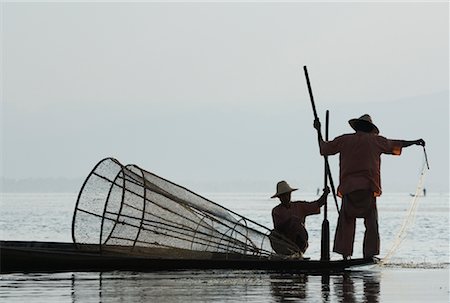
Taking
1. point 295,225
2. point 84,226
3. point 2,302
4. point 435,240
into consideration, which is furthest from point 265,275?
point 435,240

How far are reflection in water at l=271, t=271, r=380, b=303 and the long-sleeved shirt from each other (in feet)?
3.15

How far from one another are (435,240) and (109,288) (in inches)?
819

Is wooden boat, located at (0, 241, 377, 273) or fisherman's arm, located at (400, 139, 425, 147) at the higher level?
fisherman's arm, located at (400, 139, 425, 147)

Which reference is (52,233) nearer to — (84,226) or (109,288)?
(84,226)

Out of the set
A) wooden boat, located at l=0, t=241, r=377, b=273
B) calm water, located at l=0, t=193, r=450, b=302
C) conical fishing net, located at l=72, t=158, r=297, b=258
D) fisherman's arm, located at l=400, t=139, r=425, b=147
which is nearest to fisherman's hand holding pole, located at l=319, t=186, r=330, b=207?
conical fishing net, located at l=72, t=158, r=297, b=258

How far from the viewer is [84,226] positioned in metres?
14.2

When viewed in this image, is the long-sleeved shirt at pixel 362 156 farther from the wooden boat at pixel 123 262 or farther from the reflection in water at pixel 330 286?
the reflection in water at pixel 330 286

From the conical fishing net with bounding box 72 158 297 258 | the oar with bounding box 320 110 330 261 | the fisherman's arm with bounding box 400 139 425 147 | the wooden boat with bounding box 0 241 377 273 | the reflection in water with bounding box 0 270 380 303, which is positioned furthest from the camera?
the oar with bounding box 320 110 330 261

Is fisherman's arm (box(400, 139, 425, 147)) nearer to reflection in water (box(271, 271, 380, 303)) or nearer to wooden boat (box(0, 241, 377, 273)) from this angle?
wooden boat (box(0, 241, 377, 273))

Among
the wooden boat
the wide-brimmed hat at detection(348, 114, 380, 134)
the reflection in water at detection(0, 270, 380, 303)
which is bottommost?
the reflection in water at detection(0, 270, 380, 303)

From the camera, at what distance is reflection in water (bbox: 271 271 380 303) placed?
35.7ft

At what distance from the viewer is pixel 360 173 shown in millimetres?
14031

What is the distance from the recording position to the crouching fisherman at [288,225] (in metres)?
14.2

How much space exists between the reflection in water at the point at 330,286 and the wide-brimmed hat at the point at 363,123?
5.25ft
